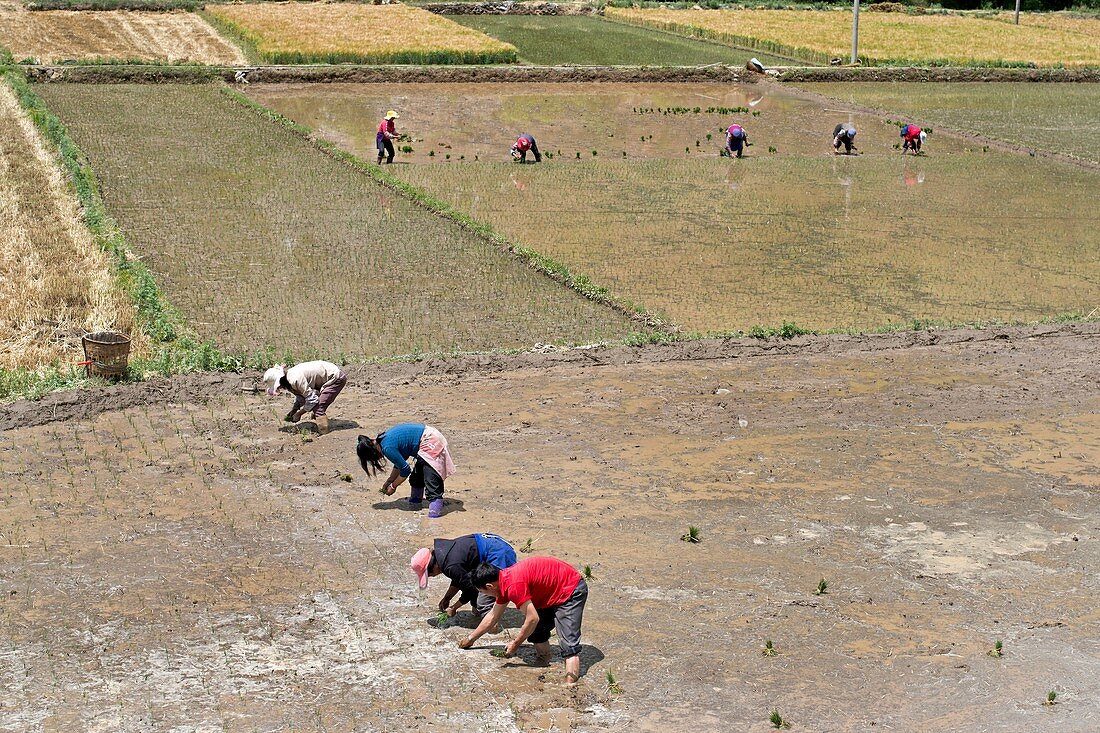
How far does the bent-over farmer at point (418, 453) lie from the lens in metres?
10.7

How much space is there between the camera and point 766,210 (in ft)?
77.8

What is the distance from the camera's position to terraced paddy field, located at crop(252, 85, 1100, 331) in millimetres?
18656

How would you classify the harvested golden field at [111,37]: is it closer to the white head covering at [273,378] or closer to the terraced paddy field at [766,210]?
the terraced paddy field at [766,210]

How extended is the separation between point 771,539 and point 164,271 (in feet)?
36.8

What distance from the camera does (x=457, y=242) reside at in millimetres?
20781

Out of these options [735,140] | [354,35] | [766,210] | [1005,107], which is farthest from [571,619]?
[354,35]

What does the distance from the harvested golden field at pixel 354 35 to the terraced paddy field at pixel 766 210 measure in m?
4.90

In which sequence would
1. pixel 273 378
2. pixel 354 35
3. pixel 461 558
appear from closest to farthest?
pixel 461 558 → pixel 273 378 → pixel 354 35

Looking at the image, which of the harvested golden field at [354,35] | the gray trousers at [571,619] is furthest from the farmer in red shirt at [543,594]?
the harvested golden field at [354,35]

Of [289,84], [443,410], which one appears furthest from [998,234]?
[289,84]

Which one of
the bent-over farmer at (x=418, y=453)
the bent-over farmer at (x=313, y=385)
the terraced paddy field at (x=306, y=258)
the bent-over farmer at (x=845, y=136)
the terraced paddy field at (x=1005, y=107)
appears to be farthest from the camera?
the terraced paddy field at (x=1005, y=107)

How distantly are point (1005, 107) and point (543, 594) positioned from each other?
109 feet

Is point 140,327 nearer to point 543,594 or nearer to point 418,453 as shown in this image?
point 418,453

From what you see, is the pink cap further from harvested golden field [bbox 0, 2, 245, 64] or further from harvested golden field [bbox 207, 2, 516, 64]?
harvested golden field [bbox 207, 2, 516, 64]
